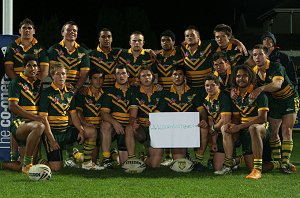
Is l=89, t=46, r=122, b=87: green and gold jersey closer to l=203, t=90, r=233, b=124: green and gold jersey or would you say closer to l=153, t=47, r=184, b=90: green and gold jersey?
l=153, t=47, r=184, b=90: green and gold jersey

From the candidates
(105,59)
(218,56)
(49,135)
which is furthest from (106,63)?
(218,56)

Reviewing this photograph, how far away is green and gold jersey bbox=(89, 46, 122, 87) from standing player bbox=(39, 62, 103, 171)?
58cm

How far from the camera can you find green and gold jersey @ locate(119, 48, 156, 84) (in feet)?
21.3

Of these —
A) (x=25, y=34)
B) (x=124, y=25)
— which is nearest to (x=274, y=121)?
(x=25, y=34)

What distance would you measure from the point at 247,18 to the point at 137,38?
3005 cm

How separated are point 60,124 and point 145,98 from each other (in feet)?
3.31

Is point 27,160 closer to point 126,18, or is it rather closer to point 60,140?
point 60,140

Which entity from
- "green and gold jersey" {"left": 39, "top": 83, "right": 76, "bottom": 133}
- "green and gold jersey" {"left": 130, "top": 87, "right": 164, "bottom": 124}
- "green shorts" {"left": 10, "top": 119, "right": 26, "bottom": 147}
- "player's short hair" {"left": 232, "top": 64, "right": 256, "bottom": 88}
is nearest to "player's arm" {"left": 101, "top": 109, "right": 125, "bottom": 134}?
"green and gold jersey" {"left": 130, "top": 87, "right": 164, "bottom": 124}

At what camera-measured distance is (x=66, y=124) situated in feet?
19.5

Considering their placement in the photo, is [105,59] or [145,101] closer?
[145,101]

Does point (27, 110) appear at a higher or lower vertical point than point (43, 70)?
lower

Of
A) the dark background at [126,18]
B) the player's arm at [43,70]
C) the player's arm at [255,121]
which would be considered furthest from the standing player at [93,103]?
the dark background at [126,18]

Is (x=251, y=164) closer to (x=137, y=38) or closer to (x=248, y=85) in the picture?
(x=248, y=85)

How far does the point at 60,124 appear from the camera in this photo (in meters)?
5.90
